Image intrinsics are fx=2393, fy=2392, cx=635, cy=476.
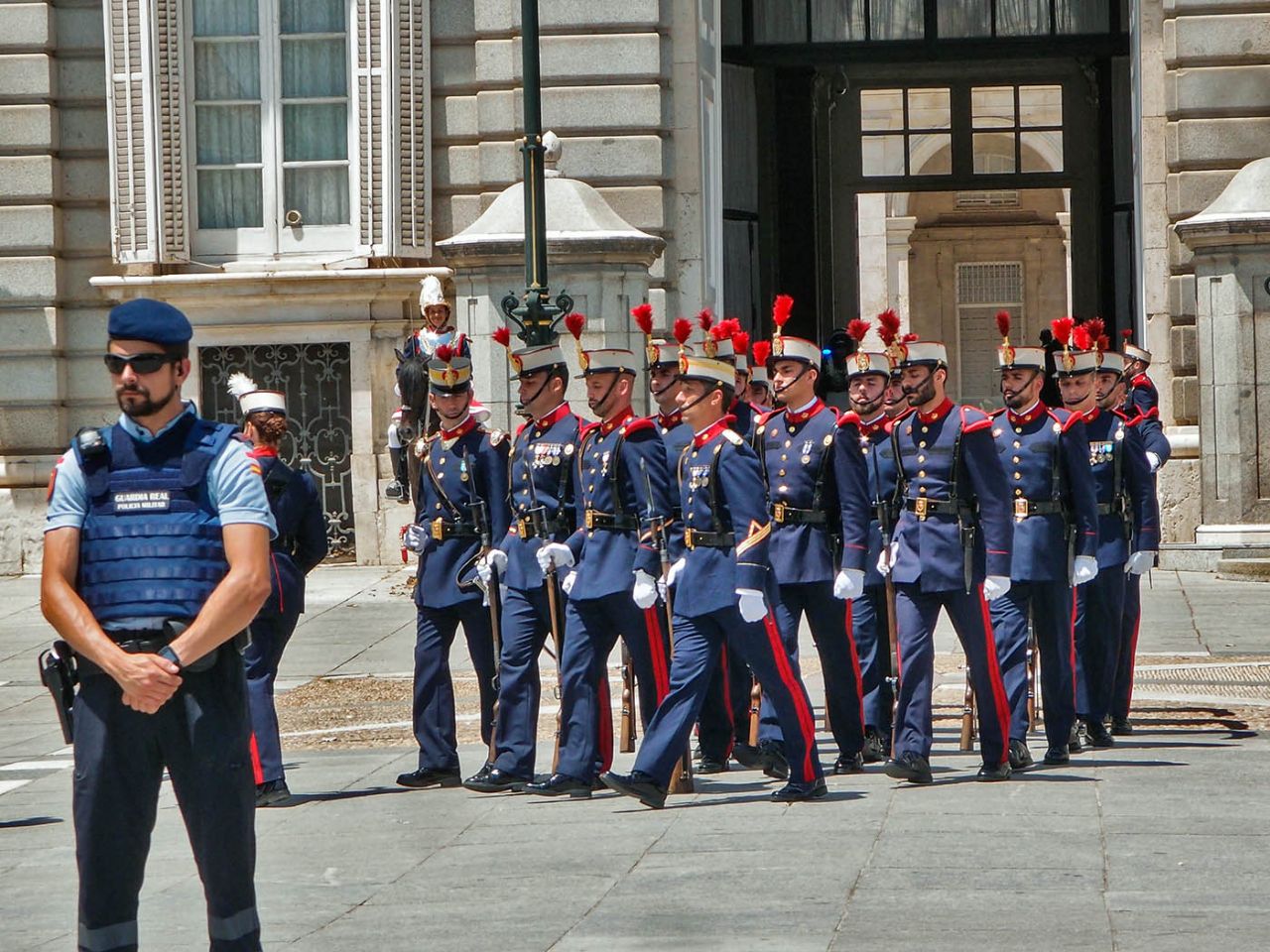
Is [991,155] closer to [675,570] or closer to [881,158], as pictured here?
[881,158]

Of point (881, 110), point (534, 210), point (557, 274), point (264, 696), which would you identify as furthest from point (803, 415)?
point (881, 110)

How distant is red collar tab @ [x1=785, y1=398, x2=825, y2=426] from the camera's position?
33.5ft

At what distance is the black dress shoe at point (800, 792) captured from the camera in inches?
361

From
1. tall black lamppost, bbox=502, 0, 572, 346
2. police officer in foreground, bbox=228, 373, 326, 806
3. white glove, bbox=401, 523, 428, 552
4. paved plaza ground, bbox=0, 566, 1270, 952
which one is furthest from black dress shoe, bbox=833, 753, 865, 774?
tall black lamppost, bbox=502, 0, 572, 346

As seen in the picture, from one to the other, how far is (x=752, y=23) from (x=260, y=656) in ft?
54.3

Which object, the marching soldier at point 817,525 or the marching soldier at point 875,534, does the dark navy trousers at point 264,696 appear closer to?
the marching soldier at point 817,525

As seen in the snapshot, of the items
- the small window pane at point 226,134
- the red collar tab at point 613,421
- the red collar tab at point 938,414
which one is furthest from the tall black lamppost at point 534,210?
the red collar tab at point 938,414

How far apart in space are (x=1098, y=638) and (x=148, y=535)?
6.22 meters

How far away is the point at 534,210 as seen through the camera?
16.3 meters

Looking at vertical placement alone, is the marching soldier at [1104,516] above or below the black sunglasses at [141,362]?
below

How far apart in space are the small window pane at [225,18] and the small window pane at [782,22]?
6452mm

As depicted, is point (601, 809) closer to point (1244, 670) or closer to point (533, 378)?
point (533, 378)

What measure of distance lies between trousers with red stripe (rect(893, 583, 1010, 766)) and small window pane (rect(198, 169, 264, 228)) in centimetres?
1219

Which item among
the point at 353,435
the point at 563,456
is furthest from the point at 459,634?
the point at 563,456
